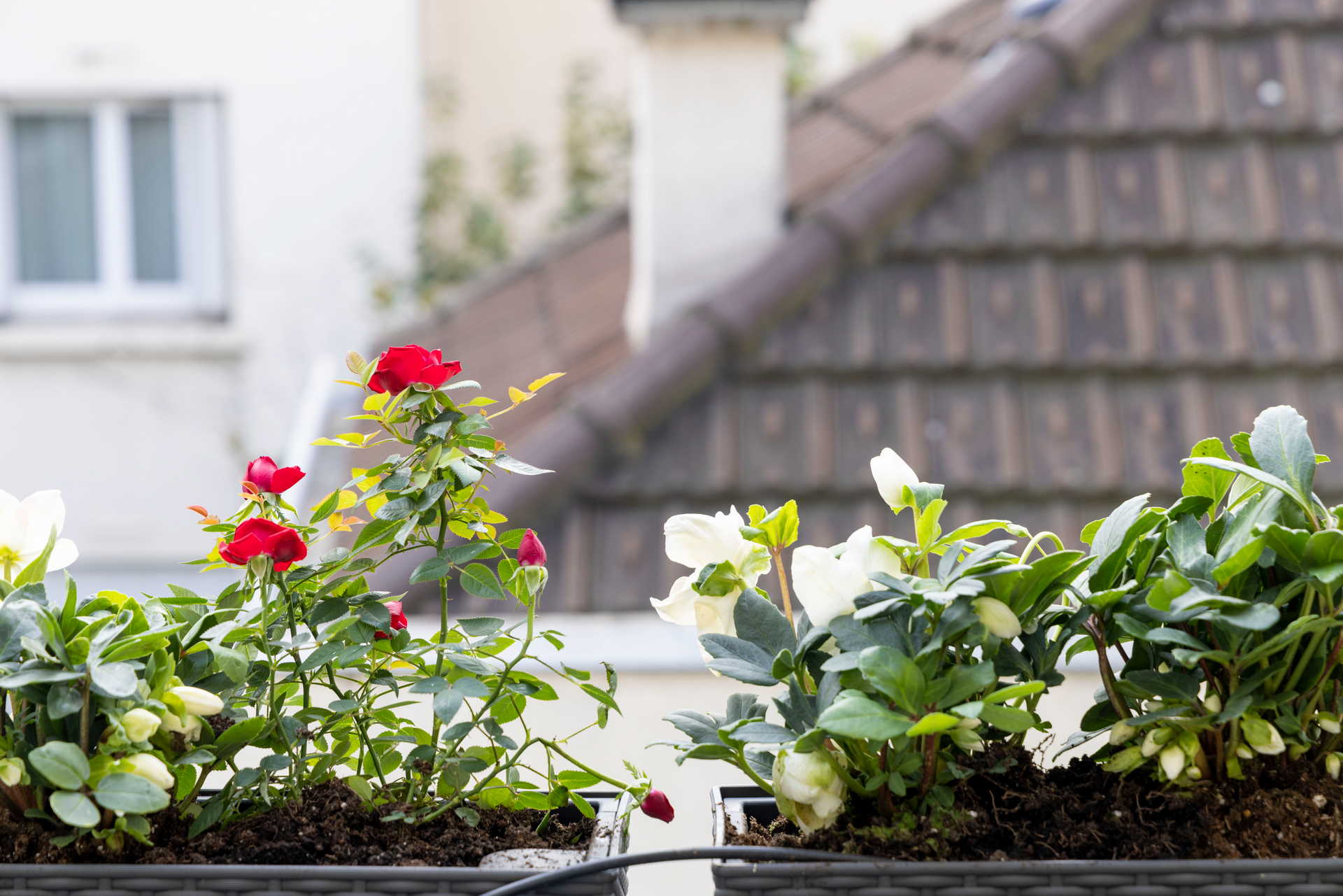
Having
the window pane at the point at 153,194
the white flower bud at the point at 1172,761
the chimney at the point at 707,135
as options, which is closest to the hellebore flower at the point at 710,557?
the white flower bud at the point at 1172,761

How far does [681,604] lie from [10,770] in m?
0.34

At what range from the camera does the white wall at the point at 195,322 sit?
4.90 meters

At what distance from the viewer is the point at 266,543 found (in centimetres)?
62

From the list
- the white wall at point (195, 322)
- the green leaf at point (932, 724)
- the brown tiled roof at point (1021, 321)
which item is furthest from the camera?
the white wall at point (195, 322)

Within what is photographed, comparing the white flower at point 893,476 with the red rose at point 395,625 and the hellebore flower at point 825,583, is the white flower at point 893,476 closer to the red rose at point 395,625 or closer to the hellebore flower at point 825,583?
the hellebore flower at point 825,583

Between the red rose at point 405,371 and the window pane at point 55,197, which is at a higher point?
the window pane at point 55,197

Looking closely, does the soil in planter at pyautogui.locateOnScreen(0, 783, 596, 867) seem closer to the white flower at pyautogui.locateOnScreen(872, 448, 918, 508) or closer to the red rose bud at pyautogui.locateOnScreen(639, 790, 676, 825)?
the red rose bud at pyautogui.locateOnScreen(639, 790, 676, 825)

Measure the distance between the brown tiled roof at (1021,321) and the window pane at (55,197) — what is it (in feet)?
13.1

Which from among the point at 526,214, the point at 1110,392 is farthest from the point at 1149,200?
the point at 526,214

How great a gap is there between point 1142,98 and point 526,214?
4.64 meters

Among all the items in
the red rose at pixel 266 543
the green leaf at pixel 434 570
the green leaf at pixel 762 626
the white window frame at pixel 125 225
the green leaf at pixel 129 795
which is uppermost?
the white window frame at pixel 125 225

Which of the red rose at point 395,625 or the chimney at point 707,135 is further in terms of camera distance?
the chimney at point 707,135

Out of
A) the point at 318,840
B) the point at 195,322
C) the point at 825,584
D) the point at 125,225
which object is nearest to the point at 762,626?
the point at 825,584

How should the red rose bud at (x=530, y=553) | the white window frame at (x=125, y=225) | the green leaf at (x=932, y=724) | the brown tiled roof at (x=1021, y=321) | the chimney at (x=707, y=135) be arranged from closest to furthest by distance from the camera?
the green leaf at (x=932, y=724) < the red rose bud at (x=530, y=553) < the brown tiled roof at (x=1021, y=321) < the chimney at (x=707, y=135) < the white window frame at (x=125, y=225)
